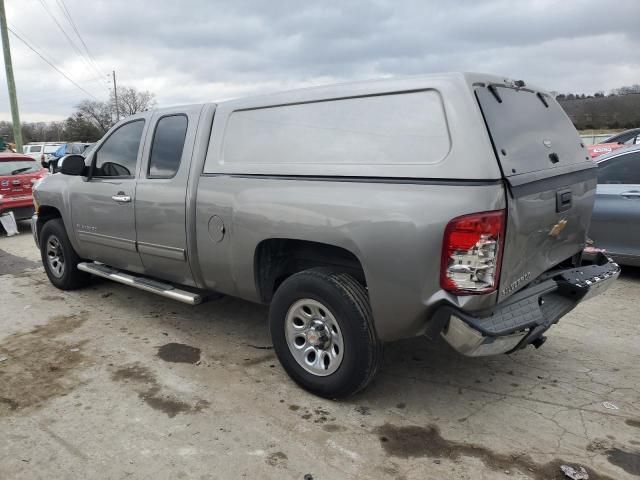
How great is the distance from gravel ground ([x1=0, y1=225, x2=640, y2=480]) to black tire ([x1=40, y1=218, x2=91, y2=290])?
0.95 meters

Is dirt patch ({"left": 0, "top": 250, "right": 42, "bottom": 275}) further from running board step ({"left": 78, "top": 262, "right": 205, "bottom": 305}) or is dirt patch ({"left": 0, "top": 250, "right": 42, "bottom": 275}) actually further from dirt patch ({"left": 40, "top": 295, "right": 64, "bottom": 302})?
running board step ({"left": 78, "top": 262, "right": 205, "bottom": 305})

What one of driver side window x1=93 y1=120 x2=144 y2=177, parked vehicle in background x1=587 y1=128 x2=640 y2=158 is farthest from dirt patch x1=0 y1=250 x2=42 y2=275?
parked vehicle in background x1=587 y1=128 x2=640 y2=158

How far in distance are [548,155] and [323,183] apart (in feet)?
4.78

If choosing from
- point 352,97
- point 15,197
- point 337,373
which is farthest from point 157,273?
point 15,197

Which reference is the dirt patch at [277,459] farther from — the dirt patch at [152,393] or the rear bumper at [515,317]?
the rear bumper at [515,317]

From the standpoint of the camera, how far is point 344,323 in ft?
10.3

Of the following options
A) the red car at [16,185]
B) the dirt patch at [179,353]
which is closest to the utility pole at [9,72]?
the red car at [16,185]

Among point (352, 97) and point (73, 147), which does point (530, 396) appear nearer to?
point (352, 97)

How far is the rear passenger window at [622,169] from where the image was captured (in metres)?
5.85

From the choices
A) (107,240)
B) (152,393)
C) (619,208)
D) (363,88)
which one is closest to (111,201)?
(107,240)

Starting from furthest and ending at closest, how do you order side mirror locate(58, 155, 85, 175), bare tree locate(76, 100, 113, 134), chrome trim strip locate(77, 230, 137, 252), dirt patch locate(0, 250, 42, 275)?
1. bare tree locate(76, 100, 113, 134)
2. dirt patch locate(0, 250, 42, 275)
3. side mirror locate(58, 155, 85, 175)
4. chrome trim strip locate(77, 230, 137, 252)

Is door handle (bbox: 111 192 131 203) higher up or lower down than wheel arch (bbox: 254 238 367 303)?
higher up

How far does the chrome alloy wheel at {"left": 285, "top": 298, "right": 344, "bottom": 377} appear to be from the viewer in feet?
10.9

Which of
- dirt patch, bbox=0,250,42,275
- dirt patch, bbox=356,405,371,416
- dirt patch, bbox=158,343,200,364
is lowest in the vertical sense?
dirt patch, bbox=356,405,371,416
